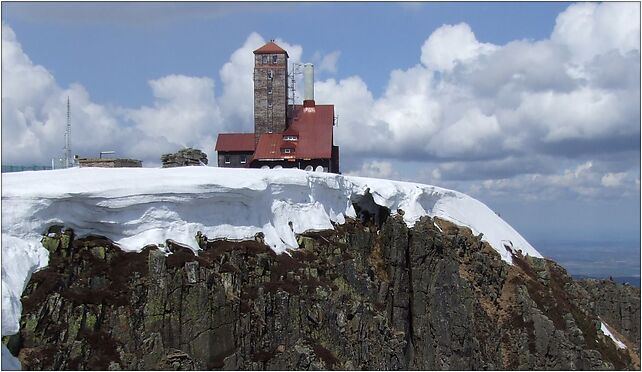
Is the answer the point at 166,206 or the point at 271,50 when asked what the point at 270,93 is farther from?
the point at 166,206

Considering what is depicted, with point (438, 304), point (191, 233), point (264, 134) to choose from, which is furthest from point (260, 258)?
point (264, 134)

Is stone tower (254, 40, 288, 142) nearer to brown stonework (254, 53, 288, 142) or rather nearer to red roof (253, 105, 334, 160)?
brown stonework (254, 53, 288, 142)

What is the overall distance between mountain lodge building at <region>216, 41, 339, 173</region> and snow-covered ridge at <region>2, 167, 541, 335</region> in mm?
10522

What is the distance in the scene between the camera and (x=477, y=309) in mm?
41781

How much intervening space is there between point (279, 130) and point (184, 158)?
14.7 meters

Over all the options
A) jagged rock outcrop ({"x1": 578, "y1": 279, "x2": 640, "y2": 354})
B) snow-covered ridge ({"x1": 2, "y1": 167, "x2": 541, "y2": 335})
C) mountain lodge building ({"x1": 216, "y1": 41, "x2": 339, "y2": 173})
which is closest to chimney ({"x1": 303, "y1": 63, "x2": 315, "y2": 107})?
mountain lodge building ({"x1": 216, "y1": 41, "x2": 339, "y2": 173})

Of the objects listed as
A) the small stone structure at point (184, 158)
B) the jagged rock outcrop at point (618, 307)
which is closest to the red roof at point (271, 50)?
the small stone structure at point (184, 158)

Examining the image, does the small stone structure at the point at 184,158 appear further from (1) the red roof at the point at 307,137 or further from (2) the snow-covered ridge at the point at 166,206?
(1) the red roof at the point at 307,137

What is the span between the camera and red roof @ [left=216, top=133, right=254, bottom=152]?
60.8 m

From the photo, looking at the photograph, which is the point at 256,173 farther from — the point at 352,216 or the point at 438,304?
the point at 438,304

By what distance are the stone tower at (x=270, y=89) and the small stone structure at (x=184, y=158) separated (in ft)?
44.5

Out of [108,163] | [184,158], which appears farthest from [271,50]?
[108,163]

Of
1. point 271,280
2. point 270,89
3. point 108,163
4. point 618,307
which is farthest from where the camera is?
point 618,307

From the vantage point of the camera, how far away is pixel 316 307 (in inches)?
1336
